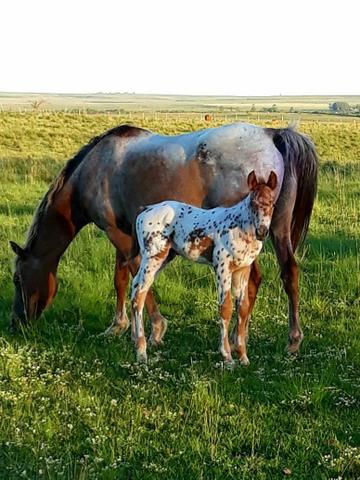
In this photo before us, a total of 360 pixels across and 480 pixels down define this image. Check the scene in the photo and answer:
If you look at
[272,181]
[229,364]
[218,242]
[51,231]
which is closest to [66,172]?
[51,231]

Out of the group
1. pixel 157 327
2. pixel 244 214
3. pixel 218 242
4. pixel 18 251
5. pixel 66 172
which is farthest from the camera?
pixel 66 172

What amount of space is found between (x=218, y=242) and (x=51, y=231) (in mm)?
2382

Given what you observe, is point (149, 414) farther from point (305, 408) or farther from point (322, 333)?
point (322, 333)

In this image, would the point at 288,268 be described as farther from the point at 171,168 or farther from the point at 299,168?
the point at 171,168

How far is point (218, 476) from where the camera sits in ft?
12.3

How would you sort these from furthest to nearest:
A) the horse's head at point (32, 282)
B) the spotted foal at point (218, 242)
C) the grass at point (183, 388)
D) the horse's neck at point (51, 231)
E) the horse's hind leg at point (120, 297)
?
the horse's neck at point (51, 231) < the horse's head at point (32, 282) < the horse's hind leg at point (120, 297) < the spotted foal at point (218, 242) < the grass at point (183, 388)

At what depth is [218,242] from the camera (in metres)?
5.54

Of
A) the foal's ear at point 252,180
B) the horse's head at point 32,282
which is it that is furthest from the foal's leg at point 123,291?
Answer: the foal's ear at point 252,180

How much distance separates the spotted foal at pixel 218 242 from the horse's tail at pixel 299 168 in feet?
3.68

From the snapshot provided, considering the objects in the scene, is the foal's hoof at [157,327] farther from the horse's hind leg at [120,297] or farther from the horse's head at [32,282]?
the horse's head at [32,282]

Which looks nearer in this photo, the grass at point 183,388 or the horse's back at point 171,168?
the grass at point 183,388

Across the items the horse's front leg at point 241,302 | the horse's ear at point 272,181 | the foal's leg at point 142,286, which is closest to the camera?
the horse's ear at point 272,181

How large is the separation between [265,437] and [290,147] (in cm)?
320

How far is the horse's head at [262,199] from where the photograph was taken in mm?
5094
